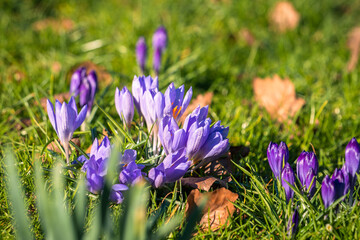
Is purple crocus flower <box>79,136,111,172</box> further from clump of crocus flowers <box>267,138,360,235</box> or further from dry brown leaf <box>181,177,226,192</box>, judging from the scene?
clump of crocus flowers <box>267,138,360,235</box>

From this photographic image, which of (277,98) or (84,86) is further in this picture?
(277,98)

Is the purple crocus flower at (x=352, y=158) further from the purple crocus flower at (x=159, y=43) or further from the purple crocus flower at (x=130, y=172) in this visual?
the purple crocus flower at (x=159, y=43)

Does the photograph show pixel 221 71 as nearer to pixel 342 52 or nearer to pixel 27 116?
pixel 342 52

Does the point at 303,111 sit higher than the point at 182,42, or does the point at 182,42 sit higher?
the point at 182,42

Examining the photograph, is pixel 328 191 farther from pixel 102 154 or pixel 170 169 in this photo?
pixel 102 154

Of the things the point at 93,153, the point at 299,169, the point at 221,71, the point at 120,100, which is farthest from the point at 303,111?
the point at 93,153

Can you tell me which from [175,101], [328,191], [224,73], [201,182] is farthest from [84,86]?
[224,73]
